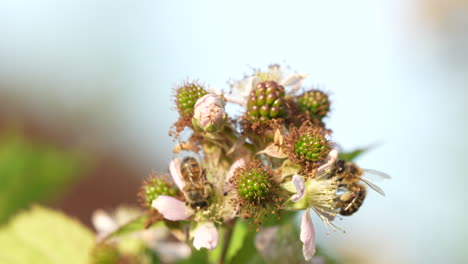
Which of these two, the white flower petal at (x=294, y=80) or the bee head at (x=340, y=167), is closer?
the bee head at (x=340, y=167)

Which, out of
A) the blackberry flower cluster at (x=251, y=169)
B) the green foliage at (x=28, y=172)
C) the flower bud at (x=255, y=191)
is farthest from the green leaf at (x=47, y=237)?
the flower bud at (x=255, y=191)

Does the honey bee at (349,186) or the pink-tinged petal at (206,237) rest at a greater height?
the pink-tinged petal at (206,237)

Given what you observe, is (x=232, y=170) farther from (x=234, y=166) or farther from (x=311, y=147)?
(x=311, y=147)

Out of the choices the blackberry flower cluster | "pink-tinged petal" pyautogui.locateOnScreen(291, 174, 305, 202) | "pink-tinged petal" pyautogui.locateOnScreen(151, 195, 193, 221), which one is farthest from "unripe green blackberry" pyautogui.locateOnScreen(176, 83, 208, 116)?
"pink-tinged petal" pyautogui.locateOnScreen(291, 174, 305, 202)

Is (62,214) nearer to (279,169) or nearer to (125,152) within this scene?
(279,169)

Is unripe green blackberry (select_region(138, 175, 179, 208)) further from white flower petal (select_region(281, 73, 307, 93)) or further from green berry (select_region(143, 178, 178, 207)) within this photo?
white flower petal (select_region(281, 73, 307, 93))

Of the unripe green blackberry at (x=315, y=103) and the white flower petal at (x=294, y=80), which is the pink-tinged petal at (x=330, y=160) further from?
the white flower petal at (x=294, y=80)
